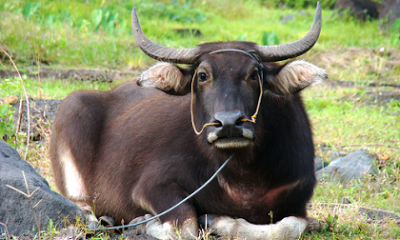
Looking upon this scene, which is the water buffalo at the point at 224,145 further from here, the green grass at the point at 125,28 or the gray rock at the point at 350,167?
the green grass at the point at 125,28

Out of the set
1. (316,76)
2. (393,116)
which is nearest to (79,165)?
(316,76)

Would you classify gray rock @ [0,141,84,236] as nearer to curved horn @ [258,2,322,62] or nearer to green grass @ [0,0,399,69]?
curved horn @ [258,2,322,62]

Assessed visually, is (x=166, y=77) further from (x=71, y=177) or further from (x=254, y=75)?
(x=71, y=177)

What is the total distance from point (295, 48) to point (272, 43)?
5.73 metres

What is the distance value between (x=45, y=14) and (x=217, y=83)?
823 cm

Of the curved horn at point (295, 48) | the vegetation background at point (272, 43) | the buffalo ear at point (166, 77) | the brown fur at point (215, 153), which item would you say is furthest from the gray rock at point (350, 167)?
the buffalo ear at point (166, 77)

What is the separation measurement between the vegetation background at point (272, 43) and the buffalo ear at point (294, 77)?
3.05ft

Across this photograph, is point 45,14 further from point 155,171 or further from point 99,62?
point 155,171

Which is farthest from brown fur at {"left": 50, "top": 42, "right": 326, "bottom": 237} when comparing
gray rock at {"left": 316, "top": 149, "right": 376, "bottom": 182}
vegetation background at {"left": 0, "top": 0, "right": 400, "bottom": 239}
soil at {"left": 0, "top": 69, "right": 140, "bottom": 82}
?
soil at {"left": 0, "top": 69, "right": 140, "bottom": 82}

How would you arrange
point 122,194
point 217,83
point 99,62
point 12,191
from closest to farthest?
point 12,191
point 217,83
point 122,194
point 99,62

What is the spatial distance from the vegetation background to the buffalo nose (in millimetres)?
980

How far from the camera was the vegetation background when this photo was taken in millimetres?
4176

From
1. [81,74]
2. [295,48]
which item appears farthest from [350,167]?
[81,74]

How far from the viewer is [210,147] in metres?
2.98
